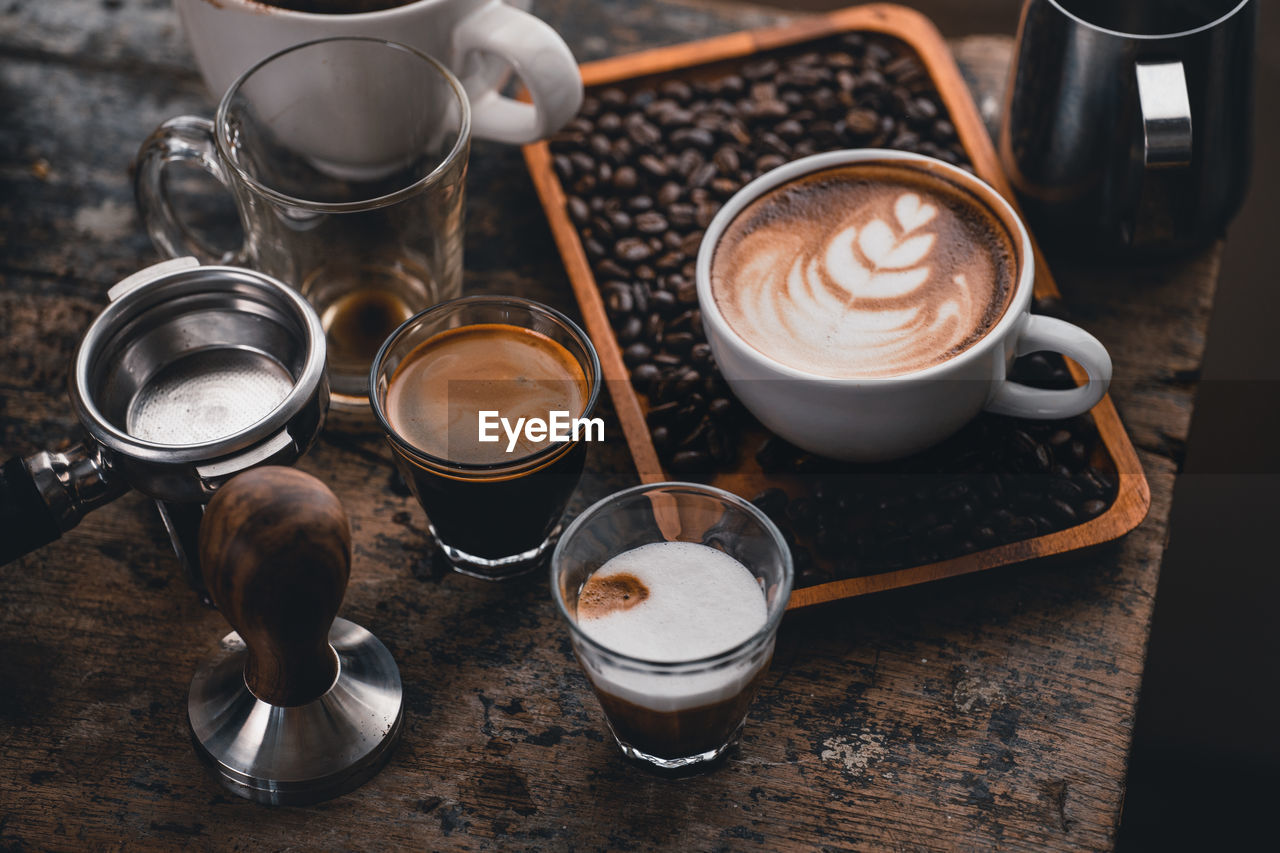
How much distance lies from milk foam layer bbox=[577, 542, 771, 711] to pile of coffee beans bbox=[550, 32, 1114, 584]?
119mm

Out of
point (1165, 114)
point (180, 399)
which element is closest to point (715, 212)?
point (1165, 114)

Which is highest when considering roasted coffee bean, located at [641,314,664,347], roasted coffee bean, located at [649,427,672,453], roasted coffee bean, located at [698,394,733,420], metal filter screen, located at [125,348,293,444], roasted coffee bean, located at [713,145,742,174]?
roasted coffee bean, located at [713,145,742,174]

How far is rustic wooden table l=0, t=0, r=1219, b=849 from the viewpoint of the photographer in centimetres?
76

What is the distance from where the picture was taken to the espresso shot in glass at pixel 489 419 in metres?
0.78

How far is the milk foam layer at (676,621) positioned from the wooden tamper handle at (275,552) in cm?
15

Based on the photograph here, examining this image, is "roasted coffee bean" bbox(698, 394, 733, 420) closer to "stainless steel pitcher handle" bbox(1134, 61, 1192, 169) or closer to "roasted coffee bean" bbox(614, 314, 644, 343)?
"roasted coffee bean" bbox(614, 314, 644, 343)

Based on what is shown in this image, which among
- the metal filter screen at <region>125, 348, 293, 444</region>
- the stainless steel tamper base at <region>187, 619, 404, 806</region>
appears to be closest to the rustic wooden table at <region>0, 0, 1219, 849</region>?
the stainless steel tamper base at <region>187, 619, 404, 806</region>

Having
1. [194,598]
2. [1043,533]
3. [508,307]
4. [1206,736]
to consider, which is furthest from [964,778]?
[1206,736]

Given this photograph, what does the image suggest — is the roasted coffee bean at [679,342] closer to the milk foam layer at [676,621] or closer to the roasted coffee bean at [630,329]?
the roasted coffee bean at [630,329]

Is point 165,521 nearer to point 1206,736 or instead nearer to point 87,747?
point 87,747

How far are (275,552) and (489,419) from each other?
9.2 inches

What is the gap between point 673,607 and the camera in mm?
730

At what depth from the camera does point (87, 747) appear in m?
0.78

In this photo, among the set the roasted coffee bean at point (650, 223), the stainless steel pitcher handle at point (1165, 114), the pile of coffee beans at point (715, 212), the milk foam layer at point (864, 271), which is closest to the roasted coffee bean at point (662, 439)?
the pile of coffee beans at point (715, 212)
